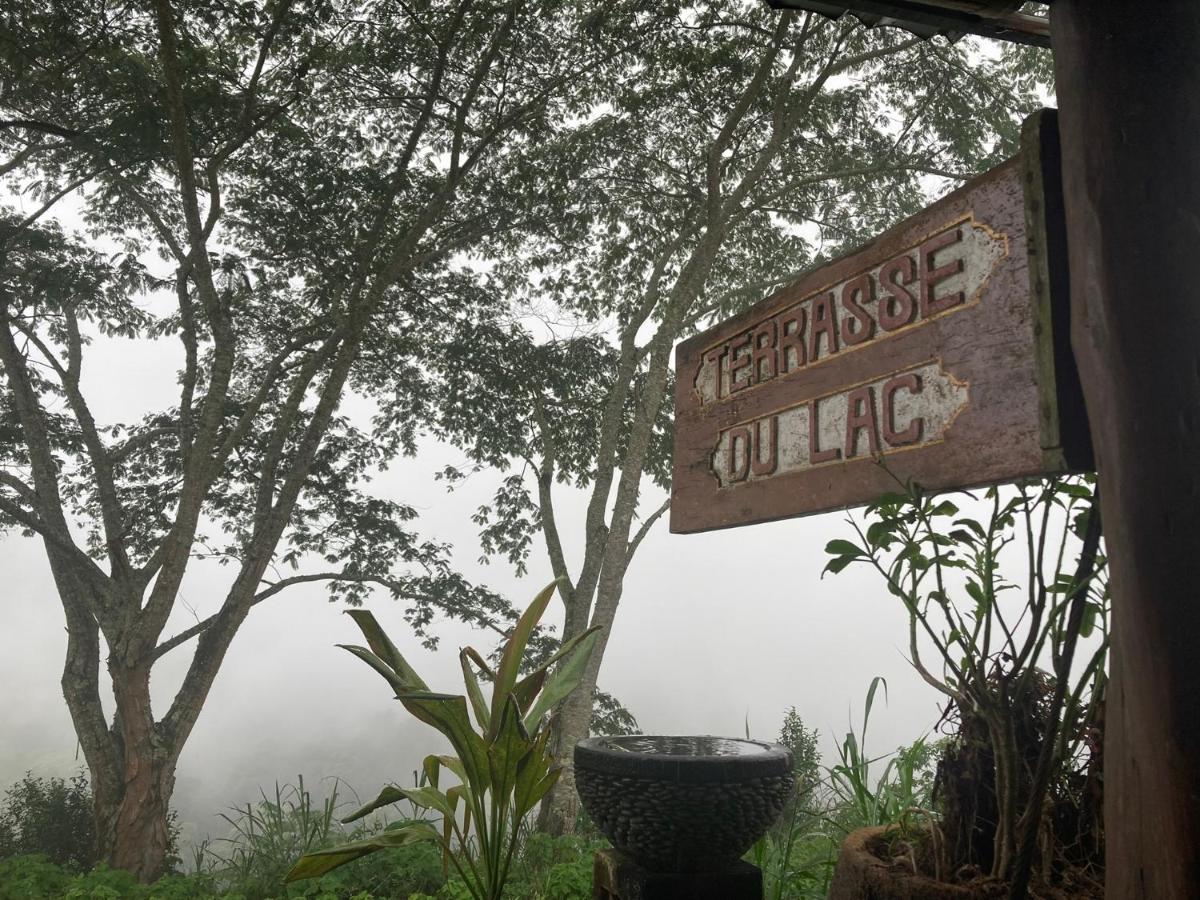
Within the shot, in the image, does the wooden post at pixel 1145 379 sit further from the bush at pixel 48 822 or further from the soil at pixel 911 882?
the bush at pixel 48 822

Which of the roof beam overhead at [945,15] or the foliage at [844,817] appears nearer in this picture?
the roof beam overhead at [945,15]

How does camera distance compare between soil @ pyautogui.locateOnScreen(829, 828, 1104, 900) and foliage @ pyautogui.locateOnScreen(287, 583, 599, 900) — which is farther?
foliage @ pyautogui.locateOnScreen(287, 583, 599, 900)

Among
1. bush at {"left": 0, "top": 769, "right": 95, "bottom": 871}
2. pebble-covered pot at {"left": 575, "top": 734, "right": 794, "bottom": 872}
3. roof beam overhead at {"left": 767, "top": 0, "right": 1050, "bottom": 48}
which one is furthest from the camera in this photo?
bush at {"left": 0, "top": 769, "right": 95, "bottom": 871}

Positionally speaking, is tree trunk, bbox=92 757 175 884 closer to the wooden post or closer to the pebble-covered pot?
the pebble-covered pot

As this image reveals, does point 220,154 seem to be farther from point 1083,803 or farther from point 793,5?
point 1083,803

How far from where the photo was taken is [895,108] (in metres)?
9.54

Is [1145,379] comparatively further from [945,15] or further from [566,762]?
[566,762]

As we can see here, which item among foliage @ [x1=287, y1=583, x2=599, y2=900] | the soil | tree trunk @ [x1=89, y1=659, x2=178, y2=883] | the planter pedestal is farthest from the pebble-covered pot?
tree trunk @ [x1=89, y1=659, x2=178, y2=883]

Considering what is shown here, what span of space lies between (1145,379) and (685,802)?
4.21 feet

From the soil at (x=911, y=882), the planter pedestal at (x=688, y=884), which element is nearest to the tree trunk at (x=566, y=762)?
the planter pedestal at (x=688, y=884)

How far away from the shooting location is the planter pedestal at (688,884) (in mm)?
2039

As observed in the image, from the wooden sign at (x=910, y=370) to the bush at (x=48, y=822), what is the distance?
32.8 ft

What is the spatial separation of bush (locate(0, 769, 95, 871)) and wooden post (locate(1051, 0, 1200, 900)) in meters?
10.8

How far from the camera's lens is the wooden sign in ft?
5.22
